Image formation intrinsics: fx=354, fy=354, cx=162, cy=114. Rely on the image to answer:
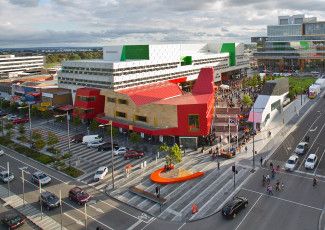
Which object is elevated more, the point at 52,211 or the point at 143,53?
the point at 143,53

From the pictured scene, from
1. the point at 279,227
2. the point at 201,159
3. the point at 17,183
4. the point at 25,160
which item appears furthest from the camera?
the point at 25,160

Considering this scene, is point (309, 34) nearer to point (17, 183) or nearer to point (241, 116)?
point (241, 116)

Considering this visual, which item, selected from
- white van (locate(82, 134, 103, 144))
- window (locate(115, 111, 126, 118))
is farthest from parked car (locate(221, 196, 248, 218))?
window (locate(115, 111, 126, 118))

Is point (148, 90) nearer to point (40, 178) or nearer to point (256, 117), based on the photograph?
point (256, 117)

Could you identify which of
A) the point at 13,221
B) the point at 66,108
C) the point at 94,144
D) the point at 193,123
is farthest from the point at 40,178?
the point at 66,108

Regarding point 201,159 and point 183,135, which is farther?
point 183,135

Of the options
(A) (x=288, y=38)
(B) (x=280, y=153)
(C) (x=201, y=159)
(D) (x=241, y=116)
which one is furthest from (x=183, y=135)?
(A) (x=288, y=38)
